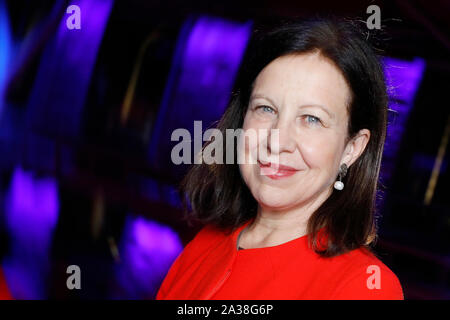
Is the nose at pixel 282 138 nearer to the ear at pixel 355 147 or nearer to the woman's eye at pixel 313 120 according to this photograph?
the woman's eye at pixel 313 120

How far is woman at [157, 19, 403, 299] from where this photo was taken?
1.04 metres

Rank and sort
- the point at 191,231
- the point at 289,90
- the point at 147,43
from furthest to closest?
the point at 147,43 < the point at 191,231 < the point at 289,90

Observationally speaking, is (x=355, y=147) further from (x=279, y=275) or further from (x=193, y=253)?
(x=193, y=253)

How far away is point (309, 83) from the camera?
104 cm

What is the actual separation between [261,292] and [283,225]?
191 millimetres

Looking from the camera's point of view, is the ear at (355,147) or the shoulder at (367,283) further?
the ear at (355,147)

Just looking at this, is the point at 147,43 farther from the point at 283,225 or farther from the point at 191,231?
the point at 283,225

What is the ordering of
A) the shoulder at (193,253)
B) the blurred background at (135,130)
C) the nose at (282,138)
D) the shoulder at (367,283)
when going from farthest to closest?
the blurred background at (135,130) → the shoulder at (193,253) → the nose at (282,138) → the shoulder at (367,283)

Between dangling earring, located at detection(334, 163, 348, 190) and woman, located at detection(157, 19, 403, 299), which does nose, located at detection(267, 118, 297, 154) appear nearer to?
woman, located at detection(157, 19, 403, 299)

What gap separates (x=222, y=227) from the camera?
138 cm

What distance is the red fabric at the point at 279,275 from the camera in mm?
973

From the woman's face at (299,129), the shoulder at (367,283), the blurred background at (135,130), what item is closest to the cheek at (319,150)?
the woman's face at (299,129)

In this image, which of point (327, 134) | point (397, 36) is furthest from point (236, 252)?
point (397, 36)

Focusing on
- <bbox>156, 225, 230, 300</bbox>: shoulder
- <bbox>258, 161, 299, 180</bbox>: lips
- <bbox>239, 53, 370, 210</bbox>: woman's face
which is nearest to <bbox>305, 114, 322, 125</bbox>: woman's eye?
<bbox>239, 53, 370, 210</bbox>: woman's face
